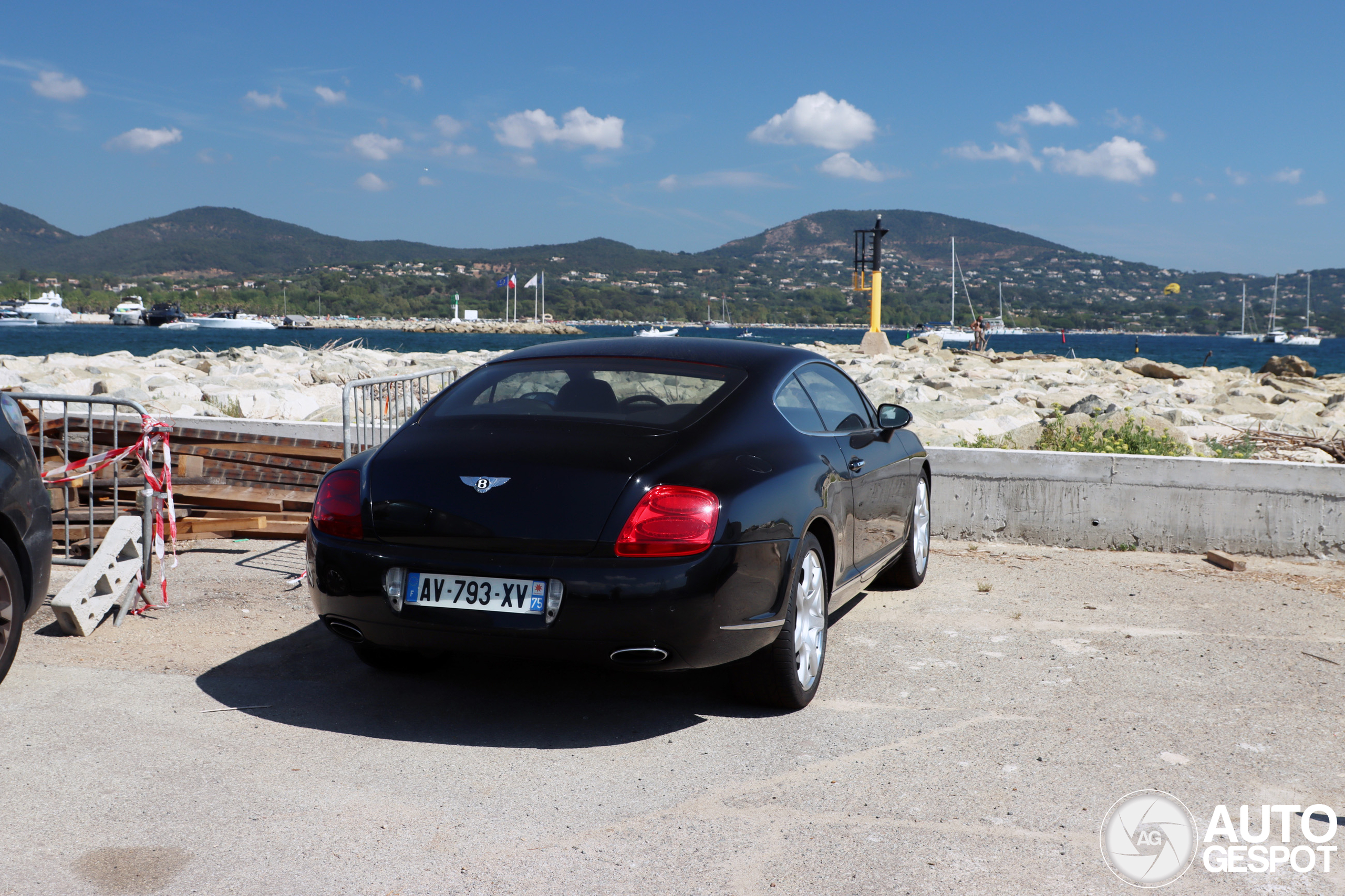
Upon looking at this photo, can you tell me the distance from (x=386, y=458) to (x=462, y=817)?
5.20 ft

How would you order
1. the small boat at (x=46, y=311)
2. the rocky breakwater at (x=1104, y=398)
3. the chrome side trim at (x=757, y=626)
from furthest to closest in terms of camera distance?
the small boat at (x=46, y=311) < the rocky breakwater at (x=1104, y=398) < the chrome side trim at (x=757, y=626)

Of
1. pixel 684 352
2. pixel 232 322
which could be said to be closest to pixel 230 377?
pixel 684 352

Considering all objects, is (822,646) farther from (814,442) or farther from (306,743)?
(306,743)

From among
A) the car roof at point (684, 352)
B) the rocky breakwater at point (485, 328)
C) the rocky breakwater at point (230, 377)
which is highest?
the rocky breakwater at point (485, 328)

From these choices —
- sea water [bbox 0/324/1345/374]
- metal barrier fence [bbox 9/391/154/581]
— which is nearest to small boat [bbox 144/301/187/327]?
sea water [bbox 0/324/1345/374]

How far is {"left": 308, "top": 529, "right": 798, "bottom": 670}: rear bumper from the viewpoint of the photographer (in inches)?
157

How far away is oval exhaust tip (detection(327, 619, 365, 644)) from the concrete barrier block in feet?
6.04

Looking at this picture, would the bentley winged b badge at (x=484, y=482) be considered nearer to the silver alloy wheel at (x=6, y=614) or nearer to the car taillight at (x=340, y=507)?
the car taillight at (x=340, y=507)

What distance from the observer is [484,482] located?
165 inches

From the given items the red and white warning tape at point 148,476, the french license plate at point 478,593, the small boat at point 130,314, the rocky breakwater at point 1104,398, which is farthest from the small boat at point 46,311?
the french license plate at point 478,593

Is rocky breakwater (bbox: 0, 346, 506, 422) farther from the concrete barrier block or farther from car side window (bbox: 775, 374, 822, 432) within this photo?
car side window (bbox: 775, 374, 822, 432)

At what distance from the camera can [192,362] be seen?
3197cm

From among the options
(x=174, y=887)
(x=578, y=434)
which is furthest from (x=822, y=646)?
(x=174, y=887)

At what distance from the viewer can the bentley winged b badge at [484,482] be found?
13.7 ft
